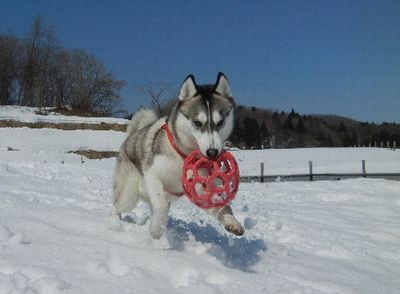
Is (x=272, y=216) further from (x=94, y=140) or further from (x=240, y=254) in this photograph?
(x=94, y=140)

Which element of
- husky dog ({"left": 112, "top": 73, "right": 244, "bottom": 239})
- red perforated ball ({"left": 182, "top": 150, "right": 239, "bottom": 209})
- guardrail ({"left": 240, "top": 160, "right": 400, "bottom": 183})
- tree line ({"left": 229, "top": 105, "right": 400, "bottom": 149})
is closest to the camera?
husky dog ({"left": 112, "top": 73, "right": 244, "bottom": 239})

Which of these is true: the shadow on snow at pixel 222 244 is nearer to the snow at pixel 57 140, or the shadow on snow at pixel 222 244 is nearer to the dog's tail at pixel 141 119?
the dog's tail at pixel 141 119

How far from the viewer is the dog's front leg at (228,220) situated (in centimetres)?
582

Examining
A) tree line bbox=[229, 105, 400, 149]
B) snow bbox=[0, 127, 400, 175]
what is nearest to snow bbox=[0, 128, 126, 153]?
snow bbox=[0, 127, 400, 175]

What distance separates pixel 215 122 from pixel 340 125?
159 meters

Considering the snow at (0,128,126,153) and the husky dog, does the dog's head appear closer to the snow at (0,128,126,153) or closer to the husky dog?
the husky dog

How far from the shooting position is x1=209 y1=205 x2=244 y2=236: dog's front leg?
5816 millimetres

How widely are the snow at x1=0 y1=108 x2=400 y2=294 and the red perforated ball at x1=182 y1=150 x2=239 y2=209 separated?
71 cm

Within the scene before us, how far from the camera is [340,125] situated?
158 m

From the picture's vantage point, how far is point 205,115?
229 inches

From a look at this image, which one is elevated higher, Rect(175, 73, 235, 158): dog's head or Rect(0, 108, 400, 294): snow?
Rect(175, 73, 235, 158): dog's head

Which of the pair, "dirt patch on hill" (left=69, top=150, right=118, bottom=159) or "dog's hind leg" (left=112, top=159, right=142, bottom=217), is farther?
"dirt patch on hill" (left=69, top=150, right=118, bottom=159)

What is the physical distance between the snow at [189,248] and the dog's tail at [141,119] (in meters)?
1.60

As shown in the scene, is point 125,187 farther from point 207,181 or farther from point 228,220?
point 228,220
